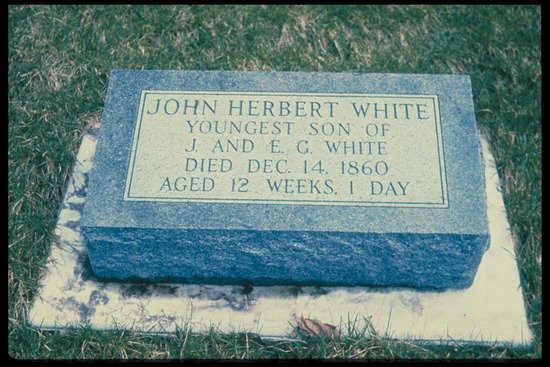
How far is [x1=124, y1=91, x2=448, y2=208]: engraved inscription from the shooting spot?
282cm

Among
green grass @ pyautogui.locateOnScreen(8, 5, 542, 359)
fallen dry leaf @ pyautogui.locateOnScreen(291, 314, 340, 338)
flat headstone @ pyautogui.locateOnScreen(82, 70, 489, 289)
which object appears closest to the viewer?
flat headstone @ pyautogui.locateOnScreen(82, 70, 489, 289)

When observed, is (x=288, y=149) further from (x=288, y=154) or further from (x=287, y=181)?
(x=287, y=181)

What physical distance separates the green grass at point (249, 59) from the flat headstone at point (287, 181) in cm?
60

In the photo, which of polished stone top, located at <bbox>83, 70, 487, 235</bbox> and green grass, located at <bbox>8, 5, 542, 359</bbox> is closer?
polished stone top, located at <bbox>83, 70, 487, 235</bbox>

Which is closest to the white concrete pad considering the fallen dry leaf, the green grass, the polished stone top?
the fallen dry leaf

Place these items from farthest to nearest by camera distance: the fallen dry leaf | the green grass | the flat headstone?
1. the green grass
2. the fallen dry leaf
3. the flat headstone

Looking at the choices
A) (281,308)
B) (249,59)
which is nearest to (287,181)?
(281,308)

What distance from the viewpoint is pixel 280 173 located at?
113 inches

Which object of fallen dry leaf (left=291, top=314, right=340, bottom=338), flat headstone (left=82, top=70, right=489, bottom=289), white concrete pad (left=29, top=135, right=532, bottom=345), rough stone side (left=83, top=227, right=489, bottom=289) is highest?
flat headstone (left=82, top=70, right=489, bottom=289)

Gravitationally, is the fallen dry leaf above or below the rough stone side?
below

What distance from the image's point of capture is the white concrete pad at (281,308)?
2.97m

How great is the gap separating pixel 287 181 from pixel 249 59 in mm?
1471

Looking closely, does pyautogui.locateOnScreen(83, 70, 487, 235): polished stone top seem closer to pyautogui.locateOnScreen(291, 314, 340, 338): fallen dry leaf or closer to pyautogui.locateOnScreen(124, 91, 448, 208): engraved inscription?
pyautogui.locateOnScreen(124, 91, 448, 208): engraved inscription

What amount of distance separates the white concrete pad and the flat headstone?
0.07 metres
